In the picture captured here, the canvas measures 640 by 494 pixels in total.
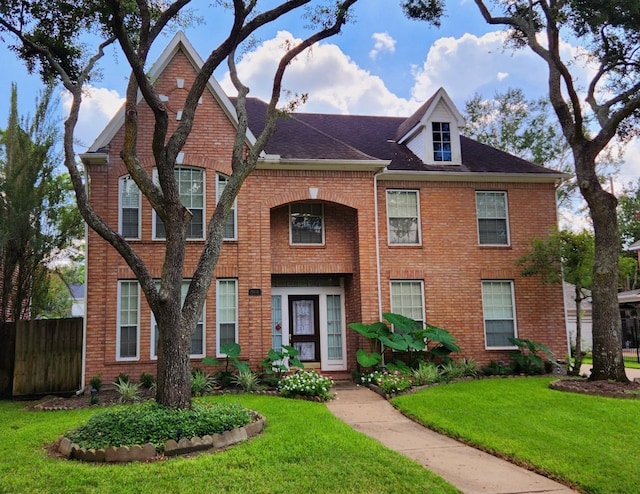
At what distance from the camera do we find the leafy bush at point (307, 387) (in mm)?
10844

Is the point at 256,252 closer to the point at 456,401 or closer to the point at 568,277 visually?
the point at 456,401

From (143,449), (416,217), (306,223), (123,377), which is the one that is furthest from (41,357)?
(416,217)

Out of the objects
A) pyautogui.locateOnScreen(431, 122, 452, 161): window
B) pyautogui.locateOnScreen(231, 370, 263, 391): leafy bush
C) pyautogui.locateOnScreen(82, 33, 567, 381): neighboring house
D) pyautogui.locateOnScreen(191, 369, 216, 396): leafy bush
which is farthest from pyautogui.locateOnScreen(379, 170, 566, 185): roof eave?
pyautogui.locateOnScreen(191, 369, 216, 396): leafy bush

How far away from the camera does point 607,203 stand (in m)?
11.9

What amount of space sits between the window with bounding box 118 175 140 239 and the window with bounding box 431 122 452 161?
864 cm

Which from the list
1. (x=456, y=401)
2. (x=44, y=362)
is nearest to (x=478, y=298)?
(x=456, y=401)

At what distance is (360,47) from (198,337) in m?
8.49

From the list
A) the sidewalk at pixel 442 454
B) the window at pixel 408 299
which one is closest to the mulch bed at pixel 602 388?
the sidewalk at pixel 442 454

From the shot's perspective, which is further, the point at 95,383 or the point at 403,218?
the point at 403,218

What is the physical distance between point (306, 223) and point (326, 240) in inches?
28.8

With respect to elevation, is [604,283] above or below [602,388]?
above

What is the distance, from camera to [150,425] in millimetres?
6867

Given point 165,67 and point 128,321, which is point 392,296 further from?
point 165,67

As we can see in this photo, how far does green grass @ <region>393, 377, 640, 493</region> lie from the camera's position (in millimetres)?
6148
